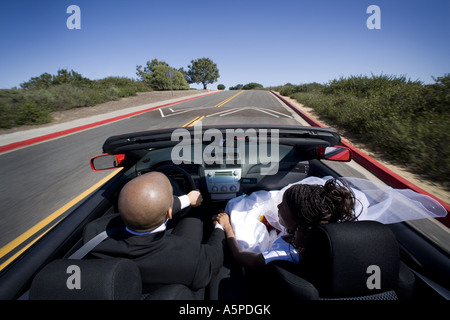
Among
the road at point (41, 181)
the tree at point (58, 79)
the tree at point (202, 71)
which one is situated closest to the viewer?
the road at point (41, 181)

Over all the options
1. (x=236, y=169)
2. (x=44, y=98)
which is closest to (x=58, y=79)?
(x=44, y=98)

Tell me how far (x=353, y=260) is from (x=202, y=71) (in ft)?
277

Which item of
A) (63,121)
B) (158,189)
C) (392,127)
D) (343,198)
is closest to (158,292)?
(158,189)

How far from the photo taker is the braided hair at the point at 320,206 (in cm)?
120

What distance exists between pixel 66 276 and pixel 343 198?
1.41m

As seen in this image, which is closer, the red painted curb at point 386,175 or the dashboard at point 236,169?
the dashboard at point 236,169

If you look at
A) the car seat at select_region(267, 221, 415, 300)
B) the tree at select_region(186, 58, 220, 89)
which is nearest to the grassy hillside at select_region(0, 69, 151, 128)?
the car seat at select_region(267, 221, 415, 300)

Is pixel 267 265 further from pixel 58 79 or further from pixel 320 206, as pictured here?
pixel 58 79

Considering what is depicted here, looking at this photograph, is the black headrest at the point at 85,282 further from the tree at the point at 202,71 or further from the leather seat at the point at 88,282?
the tree at the point at 202,71

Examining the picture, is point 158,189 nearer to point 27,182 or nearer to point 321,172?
point 321,172

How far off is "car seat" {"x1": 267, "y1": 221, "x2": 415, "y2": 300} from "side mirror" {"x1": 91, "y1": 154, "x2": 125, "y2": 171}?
1.76 metres

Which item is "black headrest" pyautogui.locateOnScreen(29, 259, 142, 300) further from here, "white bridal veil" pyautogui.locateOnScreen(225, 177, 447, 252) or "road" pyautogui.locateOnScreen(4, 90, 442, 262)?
"road" pyautogui.locateOnScreen(4, 90, 442, 262)

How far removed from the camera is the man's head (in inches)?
42.1

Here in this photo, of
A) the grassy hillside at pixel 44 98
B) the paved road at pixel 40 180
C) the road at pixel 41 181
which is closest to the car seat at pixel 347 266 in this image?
the road at pixel 41 181
